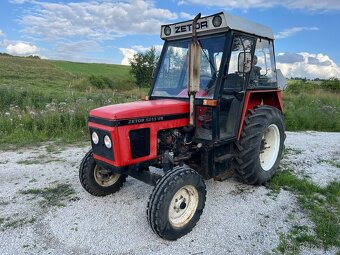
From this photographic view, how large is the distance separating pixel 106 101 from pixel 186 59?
6.47 meters

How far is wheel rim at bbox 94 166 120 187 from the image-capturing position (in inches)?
170

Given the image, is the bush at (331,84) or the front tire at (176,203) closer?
the front tire at (176,203)

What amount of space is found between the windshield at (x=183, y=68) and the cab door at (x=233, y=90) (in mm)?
167

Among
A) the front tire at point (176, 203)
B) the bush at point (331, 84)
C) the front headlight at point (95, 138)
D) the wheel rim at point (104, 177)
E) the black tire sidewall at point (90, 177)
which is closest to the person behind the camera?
the front tire at point (176, 203)

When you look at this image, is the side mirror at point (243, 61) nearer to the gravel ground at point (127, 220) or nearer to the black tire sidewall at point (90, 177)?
the gravel ground at point (127, 220)

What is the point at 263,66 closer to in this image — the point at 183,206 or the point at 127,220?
the point at 183,206

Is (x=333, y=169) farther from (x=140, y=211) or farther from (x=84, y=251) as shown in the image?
(x=84, y=251)

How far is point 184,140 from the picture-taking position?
162 inches

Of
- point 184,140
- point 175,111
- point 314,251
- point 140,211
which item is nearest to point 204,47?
point 175,111

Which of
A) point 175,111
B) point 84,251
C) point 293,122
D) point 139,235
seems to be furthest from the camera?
point 293,122

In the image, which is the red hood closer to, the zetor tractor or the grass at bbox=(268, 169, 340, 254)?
the zetor tractor

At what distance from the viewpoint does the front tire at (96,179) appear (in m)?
4.22

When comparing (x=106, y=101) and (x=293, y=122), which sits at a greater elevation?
(x=106, y=101)

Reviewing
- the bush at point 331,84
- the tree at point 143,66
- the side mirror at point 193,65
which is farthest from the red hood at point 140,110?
the tree at point 143,66
